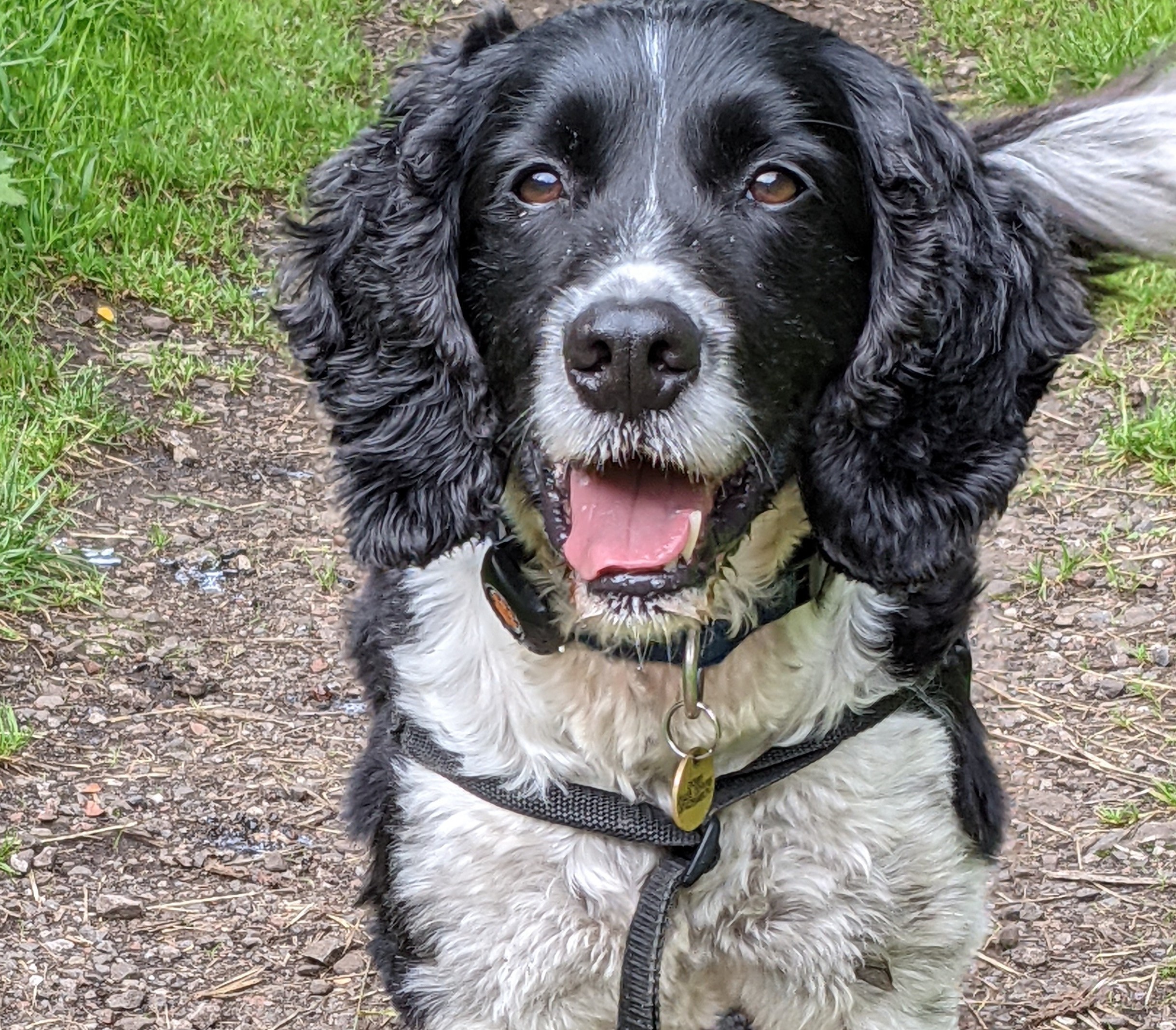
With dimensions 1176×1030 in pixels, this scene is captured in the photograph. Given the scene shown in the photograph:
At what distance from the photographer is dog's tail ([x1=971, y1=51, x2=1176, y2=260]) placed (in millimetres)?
2859

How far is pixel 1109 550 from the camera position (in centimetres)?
481

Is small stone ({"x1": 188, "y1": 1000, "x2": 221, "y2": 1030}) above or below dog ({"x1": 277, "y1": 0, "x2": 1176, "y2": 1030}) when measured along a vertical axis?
below

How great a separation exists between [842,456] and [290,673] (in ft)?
7.34

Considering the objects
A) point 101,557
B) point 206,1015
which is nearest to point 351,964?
point 206,1015

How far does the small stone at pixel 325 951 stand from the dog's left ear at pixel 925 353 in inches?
Result: 63.1

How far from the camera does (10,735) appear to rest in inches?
156

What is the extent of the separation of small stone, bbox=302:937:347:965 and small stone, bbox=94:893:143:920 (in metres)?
0.36

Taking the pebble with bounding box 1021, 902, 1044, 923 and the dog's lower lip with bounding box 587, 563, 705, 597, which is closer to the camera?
the dog's lower lip with bounding box 587, 563, 705, 597

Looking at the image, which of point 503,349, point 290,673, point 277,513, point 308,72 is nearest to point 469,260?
point 503,349

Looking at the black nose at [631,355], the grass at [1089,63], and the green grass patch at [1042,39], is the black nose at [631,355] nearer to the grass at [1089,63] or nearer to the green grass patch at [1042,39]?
the grass at [1089,63]

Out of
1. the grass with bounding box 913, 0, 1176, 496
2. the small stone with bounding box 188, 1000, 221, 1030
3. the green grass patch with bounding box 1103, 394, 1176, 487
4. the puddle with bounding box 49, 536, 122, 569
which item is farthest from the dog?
the green grass patch with bounding box 1103, 394, 1176, 487

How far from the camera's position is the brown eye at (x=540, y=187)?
2521mm

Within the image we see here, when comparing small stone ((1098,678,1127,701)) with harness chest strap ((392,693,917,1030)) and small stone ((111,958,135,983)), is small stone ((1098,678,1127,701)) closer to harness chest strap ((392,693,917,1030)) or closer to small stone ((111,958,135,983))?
harness chest strap ((392,693,917,1030))

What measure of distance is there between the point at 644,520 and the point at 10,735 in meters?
2.14
